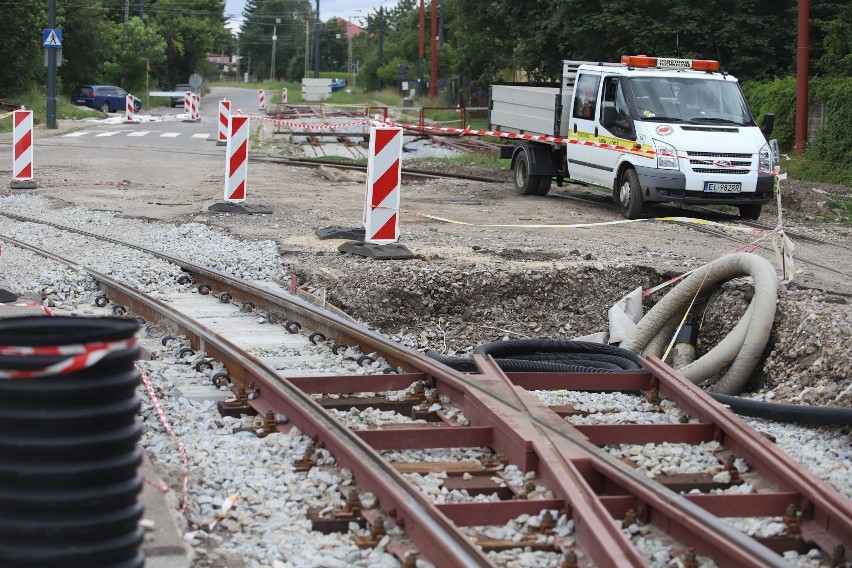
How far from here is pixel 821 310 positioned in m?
9.27

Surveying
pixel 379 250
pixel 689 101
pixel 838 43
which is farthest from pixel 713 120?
pixel 838 43

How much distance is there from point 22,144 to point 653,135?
10792mm

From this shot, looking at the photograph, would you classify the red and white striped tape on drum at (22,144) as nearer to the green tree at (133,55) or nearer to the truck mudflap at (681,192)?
the truck mudflap at (681,192)

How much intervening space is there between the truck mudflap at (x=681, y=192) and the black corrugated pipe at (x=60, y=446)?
1406 centimetres

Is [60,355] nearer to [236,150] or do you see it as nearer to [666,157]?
[236,150]

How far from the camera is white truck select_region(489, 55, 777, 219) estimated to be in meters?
17.0

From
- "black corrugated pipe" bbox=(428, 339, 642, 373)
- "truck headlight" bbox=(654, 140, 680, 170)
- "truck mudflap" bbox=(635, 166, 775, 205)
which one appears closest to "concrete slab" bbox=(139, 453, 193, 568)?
"black corrugated pipe" bbox=(428, 339, 642, 373)

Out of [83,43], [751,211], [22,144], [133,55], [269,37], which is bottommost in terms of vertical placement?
[751,211]

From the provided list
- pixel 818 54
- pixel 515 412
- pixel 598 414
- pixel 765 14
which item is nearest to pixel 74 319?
pixel 515 412

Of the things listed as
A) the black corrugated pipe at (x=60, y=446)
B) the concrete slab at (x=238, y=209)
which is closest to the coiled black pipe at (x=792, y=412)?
the black corrugated pipe at (x=60, y=446)

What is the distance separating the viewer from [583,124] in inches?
766

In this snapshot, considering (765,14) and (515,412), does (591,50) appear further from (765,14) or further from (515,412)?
(515,412)

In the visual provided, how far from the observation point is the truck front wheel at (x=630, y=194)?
17406 millimetres

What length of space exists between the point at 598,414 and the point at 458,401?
2.67 ft
